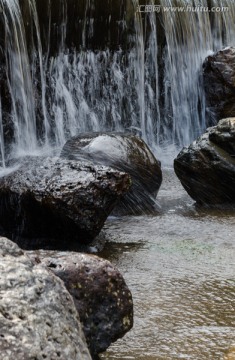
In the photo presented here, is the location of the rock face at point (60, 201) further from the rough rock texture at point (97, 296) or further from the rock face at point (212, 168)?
the rough rock texture at point (97, 296)

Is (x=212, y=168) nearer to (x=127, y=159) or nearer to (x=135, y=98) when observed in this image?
(x=127, y=159)

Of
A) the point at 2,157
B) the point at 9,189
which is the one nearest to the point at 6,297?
the point at 9,189

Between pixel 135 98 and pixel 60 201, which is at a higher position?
pixel 135 98

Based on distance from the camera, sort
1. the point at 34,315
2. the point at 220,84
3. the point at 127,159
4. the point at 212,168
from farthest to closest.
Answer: the point at 220,84 < the point at 212,168 < the point at 127,159 < the point at 34,315

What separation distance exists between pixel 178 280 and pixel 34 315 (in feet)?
9.11

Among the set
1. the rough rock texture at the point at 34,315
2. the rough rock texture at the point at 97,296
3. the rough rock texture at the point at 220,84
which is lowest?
the rough rock texture at the point at 97,296

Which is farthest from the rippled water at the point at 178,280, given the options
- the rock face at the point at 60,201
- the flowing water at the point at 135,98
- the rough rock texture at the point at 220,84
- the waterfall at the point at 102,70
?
the rough rock texture at the point at 220,84

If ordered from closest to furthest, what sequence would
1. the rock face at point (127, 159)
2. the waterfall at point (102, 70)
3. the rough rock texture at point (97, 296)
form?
the rough rock texture at point (97, 296) < the rock face at point (127, 159) < the waterfall at point (102, 70)

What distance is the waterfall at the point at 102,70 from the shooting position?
34.4 ft

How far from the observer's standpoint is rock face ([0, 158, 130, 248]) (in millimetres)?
5539

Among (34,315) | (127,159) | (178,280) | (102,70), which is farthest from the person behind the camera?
(102,70)

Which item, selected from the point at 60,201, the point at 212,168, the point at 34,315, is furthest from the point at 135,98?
the point at 34,315

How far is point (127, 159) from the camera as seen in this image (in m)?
7.38

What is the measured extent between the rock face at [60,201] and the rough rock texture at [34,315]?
3036mm
